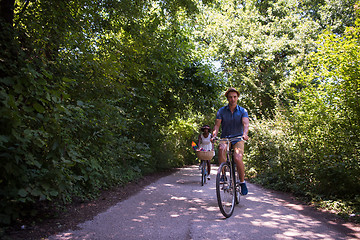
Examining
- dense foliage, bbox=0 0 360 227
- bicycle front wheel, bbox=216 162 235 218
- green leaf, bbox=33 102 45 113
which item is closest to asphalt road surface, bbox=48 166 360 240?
bicycle front wheel, bbox=216 162 235 218

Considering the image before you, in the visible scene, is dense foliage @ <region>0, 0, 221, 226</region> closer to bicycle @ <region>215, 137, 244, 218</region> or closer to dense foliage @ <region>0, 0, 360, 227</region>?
dense foliage @ <region>0, 0, 360, 227</region>

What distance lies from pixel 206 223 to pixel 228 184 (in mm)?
1009

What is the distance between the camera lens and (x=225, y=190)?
4793 mm

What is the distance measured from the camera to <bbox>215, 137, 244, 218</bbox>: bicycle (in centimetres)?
456

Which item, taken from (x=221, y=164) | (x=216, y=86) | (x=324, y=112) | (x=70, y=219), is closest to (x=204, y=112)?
(x=216, y=86)

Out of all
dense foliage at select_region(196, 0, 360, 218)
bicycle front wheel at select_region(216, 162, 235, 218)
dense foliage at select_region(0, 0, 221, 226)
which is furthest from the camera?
dense foliage at select_region(196, 0, 360, 218)

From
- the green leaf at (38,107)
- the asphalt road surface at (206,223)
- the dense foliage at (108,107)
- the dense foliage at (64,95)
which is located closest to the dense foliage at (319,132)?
the dense foliage at (108,107)

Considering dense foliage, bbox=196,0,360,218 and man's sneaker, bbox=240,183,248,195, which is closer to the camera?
man's sneaker, bbox=240,183,248,195

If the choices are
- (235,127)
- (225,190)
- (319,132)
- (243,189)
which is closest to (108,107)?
(235,127)

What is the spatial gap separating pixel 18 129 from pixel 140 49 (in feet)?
15.9

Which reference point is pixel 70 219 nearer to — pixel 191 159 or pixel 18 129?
pixel 18 129

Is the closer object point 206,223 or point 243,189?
point 206,223

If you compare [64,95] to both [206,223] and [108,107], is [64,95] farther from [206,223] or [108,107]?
[206,223]

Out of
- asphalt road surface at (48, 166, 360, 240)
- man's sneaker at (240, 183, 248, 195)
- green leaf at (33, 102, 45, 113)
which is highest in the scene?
green leaf at (33, 102, 45, 113)
